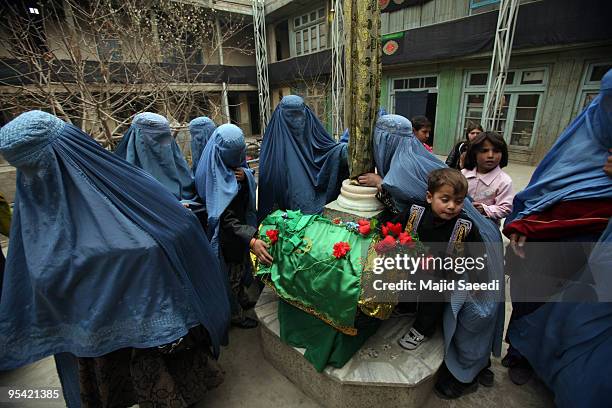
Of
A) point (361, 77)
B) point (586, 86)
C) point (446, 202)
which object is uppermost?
point (586, 86)

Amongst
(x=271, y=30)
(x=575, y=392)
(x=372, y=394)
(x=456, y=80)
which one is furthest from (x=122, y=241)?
(x=271, y=30)

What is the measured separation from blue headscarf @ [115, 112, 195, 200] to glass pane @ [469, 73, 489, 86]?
8.52m

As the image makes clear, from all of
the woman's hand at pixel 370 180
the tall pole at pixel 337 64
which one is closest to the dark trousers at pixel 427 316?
the woman's hand at pixel 370 180

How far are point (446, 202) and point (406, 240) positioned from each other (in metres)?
0.28

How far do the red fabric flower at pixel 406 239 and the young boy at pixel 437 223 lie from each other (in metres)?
0.12

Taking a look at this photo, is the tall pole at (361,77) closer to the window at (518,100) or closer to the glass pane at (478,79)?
the window at (518,100)

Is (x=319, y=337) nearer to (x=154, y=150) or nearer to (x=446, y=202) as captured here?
(x=446, y=202)

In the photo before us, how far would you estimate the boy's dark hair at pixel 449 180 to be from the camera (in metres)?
1.40

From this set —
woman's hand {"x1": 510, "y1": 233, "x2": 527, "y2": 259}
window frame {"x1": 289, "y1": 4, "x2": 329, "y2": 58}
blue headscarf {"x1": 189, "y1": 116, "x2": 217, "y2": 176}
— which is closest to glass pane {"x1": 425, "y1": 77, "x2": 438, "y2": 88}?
window frame {"x1": 289, "y1": 4, "x2": 329, "y2": 58}

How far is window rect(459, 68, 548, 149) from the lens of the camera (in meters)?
7.11

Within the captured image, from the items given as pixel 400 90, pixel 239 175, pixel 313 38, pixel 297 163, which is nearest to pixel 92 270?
pixel 239 175

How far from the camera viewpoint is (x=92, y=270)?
3.97ft

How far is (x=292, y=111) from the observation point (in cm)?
254

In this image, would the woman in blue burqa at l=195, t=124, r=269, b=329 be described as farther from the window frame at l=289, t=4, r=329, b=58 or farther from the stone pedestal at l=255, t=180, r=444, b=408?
the window frame at l=289, t=4, r=329, b=58
